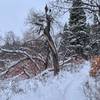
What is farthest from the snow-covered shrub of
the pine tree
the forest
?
the pine tree

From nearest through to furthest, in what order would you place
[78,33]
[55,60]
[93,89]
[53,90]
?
[93,89] < [53,90] < [55,60] < [78,33]

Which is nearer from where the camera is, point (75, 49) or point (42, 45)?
point (42, 45)

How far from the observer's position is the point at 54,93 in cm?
1056

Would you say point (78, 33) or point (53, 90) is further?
point (78, 33)

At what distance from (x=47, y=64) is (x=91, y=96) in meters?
21.5

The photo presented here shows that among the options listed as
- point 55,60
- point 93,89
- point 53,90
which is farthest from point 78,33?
point 93,89

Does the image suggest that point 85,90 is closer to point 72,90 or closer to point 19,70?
point 72,90

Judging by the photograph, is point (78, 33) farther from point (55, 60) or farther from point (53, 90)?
point (53, 90)

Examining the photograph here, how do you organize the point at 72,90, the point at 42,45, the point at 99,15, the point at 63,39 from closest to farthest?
the point at 72,90, the point at 99,15, the point at 42,45, the point at 63,39

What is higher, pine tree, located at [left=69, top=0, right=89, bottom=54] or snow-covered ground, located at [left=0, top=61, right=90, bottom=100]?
snow-covered ground, located at [left=0, top=61, right=90, bottom=100]

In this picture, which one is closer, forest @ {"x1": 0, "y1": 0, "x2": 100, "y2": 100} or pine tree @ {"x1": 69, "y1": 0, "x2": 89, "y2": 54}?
forest @ {"x1": 0, "y1": 0, "x2": 100, "y2": 100}

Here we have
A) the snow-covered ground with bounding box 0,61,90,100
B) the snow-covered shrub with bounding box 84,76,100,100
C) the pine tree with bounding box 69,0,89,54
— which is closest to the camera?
the snow-covered shrub with bounding box 84,76,100,100

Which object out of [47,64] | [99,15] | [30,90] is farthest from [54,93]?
[47,64]

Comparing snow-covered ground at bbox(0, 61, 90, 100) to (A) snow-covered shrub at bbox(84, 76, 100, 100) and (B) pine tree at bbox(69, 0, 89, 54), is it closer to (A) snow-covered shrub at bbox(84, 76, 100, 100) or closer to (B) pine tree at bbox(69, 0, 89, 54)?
(A) snow-covered shrub at bbox(84, 76, 100, 100)
